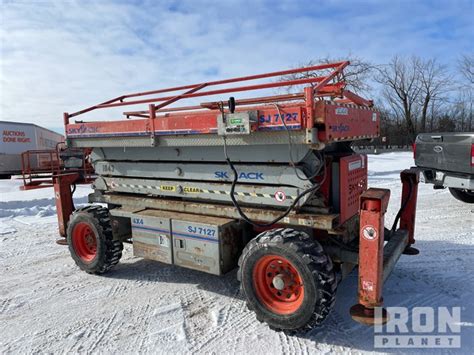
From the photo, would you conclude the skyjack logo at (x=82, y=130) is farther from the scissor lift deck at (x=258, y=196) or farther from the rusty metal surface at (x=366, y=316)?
the rusty metal surface at (x=366, y=316)

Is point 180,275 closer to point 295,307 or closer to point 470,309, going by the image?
point 295,307

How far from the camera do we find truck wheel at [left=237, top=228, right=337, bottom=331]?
3266 millimetres

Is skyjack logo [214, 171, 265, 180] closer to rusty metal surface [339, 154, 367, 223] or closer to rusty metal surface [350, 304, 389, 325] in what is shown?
rusty metal surface [339, 154, 367, 223]

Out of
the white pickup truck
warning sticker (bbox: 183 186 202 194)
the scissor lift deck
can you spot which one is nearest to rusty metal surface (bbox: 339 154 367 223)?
the scissor lift deck

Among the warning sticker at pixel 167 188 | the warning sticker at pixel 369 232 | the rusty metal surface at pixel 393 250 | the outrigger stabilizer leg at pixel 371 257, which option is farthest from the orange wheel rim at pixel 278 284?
the warning sticker at pixel 167 188

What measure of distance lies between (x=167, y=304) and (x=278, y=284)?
140 centimetres

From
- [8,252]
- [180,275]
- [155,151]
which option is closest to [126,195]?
[155,151]

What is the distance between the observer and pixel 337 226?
3.63 meters

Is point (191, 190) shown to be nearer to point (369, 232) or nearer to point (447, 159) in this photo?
point (369, 232)

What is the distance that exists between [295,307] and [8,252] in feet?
16.6

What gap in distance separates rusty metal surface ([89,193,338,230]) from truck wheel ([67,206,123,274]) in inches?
12.9

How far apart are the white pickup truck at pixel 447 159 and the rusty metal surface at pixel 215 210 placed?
468cm

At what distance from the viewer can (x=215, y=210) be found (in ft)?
13.8

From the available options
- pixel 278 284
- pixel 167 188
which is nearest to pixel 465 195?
pixel 278 284
